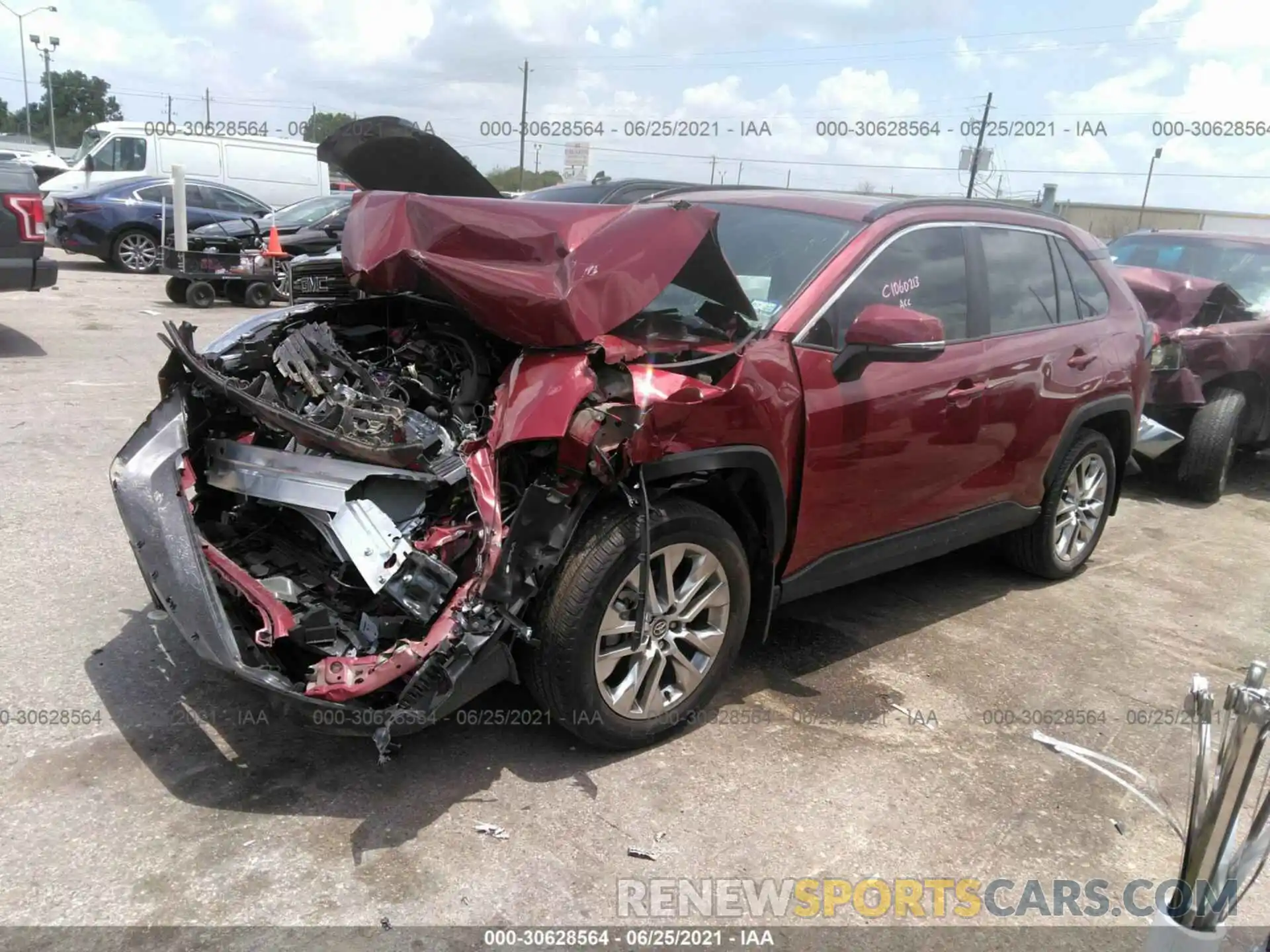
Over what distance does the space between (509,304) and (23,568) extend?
2726mm

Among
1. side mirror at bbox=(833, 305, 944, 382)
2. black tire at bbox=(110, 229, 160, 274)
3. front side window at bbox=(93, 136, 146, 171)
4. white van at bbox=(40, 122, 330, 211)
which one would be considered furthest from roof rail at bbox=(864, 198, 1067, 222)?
front side window at bbox=(93, 136, 146, 171)

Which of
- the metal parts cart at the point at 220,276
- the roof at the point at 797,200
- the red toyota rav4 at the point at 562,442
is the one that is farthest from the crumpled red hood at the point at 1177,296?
the metal parts cart at the point at 220,276

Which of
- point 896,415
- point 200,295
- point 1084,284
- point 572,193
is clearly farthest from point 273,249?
point 896,415

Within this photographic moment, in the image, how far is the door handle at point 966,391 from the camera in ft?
13.0

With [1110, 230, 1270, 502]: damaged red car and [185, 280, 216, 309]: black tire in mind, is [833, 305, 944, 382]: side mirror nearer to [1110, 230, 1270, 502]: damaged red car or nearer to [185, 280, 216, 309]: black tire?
[1110, 230, 1270, 502]: damaged red car

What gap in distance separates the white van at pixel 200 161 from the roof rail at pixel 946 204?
16.9 m

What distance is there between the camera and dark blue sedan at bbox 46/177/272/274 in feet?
49.5

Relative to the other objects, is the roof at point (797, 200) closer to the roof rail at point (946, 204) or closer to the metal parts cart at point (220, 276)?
the roof rail at point (946, 204)

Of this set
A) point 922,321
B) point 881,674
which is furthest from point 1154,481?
point 922,321

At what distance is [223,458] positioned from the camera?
3449 millimetres

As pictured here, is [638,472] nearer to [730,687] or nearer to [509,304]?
[509,304]

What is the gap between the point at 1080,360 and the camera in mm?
4684

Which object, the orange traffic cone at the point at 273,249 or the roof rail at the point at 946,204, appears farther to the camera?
the orange traffic cone at the point at 273,249

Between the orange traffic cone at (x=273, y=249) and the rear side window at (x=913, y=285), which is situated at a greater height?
the rear side window at (x=913, y=285)
